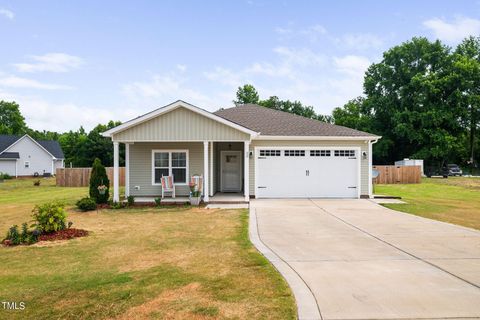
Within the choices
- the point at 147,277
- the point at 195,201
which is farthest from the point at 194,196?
the point at 147,277

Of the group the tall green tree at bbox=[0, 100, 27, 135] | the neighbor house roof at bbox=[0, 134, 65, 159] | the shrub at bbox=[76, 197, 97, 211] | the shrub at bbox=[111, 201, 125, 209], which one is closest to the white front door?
the shrub at bbox=[111, 201, 125, 209]

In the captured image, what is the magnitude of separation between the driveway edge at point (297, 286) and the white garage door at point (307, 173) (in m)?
7.93

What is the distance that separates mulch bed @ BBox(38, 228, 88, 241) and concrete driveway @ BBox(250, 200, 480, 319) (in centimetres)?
436

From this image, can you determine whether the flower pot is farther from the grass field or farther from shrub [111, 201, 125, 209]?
the grass field

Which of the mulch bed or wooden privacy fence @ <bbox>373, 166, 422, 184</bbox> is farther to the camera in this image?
wooden privacy fence @ <bbox>373, 166, 422, 184</bbox>

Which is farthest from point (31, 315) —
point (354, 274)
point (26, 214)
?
point (26, 214)

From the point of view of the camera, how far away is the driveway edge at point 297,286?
3.72 meters

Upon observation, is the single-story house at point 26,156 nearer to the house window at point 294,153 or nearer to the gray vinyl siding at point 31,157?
the gray vinyl siding at point 31,157

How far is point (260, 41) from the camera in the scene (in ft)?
70.3

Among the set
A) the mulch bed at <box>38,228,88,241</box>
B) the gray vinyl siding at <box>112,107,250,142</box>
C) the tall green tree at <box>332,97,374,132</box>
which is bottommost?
the mulch bed at <box>38,228,88,241</box>

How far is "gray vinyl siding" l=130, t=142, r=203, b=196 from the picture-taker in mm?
15492

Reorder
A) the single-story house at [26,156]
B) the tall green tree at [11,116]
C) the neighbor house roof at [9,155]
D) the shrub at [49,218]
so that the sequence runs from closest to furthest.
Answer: the shrub at [49,218], the neighbor house roof at [9,155], the single-story house at [26,156], the tall green tree at [11,116]

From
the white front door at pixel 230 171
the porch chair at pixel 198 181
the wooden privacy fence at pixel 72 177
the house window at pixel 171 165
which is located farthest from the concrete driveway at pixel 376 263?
the wooden privacy fence at pixel 72 177

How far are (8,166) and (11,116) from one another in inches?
1092
